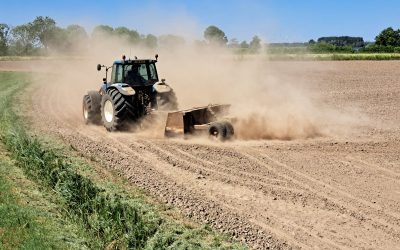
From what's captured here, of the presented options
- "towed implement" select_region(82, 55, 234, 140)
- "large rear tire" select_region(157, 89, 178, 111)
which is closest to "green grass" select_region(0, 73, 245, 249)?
"towed implement" select_region(82, 55, 234, 140)

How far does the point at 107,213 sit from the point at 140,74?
8.19 metres

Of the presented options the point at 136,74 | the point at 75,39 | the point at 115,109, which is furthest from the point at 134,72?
the point at 75,39

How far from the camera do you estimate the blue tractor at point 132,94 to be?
1452 centimetres

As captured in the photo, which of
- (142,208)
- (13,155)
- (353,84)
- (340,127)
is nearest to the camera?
(142,208)

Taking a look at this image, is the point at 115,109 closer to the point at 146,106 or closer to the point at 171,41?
the point at 146,106

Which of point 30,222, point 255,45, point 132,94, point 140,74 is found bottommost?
point 30,222

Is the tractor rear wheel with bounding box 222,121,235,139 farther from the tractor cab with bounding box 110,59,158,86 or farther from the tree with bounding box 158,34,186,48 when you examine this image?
the tree with bounding box 158,34,186,48

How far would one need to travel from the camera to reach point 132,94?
14.2 meters

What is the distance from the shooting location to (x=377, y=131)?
49.4 feet

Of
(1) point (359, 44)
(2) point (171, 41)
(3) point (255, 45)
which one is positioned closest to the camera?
(3) point (255, 45)

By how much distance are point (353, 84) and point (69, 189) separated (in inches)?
908

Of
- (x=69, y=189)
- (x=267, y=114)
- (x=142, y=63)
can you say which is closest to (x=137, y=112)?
(x=142, y=63)

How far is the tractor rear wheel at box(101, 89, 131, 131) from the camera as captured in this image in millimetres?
14461

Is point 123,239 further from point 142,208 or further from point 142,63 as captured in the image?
point 142,63
